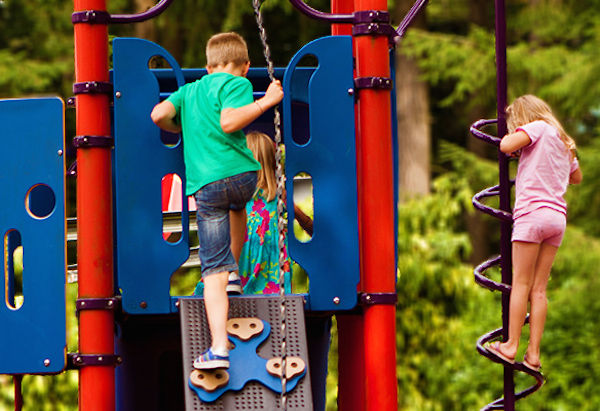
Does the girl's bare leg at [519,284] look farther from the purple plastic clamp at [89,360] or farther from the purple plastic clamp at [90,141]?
the purple plastic clamp at [90,141]

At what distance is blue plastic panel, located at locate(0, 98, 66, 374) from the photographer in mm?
3939

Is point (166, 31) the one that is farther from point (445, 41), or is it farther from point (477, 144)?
point (477, 144)

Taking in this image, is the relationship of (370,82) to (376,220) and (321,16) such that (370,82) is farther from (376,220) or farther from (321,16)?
(376,220)

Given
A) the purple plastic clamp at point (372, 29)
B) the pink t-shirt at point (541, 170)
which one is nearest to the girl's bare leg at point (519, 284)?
the pink t-shirt at point (541, 170)

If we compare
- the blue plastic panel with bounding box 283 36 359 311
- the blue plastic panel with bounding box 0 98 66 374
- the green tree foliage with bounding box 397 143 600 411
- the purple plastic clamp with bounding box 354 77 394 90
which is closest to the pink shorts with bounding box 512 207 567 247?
the blue plastic panel with bounding box 283 36 359 311

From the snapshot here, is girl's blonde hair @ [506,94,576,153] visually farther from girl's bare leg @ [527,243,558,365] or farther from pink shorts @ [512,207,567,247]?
girl's bare leg @ [527,243,558,365]

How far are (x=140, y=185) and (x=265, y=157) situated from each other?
0.83 m

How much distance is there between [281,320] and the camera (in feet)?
12.4

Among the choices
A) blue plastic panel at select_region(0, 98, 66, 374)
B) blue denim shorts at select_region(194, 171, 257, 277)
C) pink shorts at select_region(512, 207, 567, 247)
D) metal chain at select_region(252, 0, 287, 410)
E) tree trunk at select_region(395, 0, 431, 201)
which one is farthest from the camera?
tree trunk at select_region(395, 0, 431, 201)

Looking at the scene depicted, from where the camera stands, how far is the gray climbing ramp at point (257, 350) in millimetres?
3652

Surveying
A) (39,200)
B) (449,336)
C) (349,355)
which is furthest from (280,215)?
(449,336)

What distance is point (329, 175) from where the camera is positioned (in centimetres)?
394

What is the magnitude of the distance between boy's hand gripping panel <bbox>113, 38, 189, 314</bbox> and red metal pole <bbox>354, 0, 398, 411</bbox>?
2.27ft

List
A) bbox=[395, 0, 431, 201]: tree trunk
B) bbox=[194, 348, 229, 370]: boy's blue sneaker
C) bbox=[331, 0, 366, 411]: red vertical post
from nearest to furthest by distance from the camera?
bbox=[194, 348, 229, 370]: boy's blue sneaker, bbox=[331, 0, 366, 411]: red vertical post, bbox=[395, 0, 431, 201]: tree trunk
